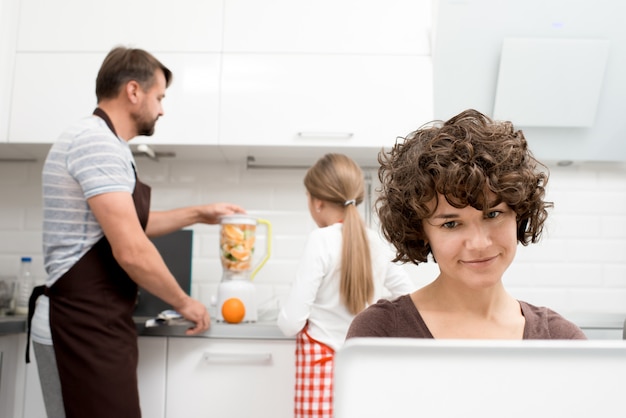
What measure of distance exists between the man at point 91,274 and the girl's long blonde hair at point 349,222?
0.44 meters

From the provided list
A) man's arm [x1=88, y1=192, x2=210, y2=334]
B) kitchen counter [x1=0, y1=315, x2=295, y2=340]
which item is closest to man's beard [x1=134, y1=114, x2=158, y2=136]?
man's arm [x1=88, y1=192, x2=210, y2=334]

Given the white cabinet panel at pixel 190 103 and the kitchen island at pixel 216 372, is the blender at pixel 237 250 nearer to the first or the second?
the kitchen island at pixel 216 372

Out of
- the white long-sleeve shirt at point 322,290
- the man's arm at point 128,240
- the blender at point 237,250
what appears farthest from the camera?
the blender at point 237,250

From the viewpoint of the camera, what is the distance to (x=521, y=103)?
179 centimetres

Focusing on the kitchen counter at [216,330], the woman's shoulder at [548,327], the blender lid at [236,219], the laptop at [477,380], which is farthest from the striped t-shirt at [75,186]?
the laptop at [477,380]

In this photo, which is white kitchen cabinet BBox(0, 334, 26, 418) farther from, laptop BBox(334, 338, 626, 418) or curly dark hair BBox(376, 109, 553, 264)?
laptop BBox(334, 338, 626, 418)

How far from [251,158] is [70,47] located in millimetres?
679

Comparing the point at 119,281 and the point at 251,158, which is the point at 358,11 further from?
the point at 119,281

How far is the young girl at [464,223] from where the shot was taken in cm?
64

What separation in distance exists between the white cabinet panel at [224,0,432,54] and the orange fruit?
795 mm

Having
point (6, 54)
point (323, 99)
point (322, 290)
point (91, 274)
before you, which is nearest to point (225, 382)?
point (322, 290)

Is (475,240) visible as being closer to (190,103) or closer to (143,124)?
(143,124)

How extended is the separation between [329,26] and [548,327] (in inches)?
52.0

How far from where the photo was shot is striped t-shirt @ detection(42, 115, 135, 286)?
3.92 feet
